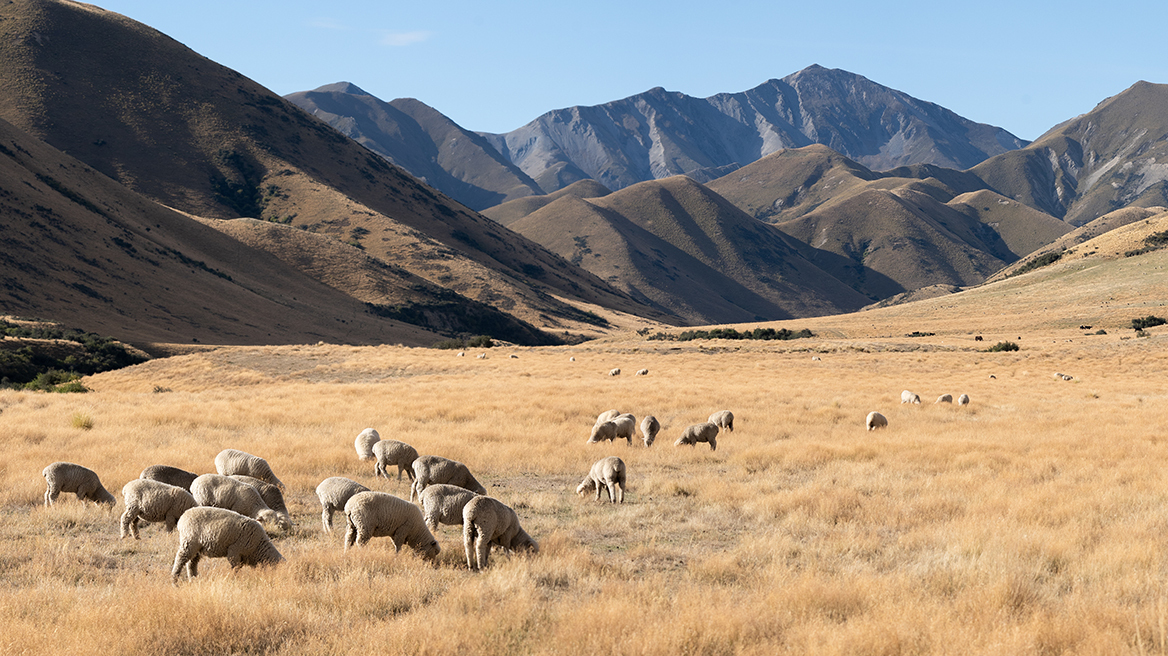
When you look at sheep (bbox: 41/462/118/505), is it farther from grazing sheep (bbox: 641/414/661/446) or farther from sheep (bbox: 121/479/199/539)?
grazing sheep (bbox: 641/414/661/446)

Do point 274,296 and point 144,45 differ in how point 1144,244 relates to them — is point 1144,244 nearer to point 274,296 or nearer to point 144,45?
point 274,296

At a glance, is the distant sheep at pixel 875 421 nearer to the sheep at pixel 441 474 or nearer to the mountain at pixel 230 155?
the sheep at pixel 441 474

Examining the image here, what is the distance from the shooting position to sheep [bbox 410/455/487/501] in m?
11.9

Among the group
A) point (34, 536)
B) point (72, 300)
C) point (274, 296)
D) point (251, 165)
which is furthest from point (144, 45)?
point (34, 536)

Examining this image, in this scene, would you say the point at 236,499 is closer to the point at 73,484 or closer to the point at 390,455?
the point at 73,484

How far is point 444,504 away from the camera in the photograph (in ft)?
32.2

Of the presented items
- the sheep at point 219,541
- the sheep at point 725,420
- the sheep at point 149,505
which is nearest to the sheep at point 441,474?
the sheep at point 149,505

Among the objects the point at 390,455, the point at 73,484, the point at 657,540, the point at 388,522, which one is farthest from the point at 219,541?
the point at 390,455

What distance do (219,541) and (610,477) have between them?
21.0 ft

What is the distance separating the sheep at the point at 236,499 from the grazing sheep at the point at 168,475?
4.46 ft

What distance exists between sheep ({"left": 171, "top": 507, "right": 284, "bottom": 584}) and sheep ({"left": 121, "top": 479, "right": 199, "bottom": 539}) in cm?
193

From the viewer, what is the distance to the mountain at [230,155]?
457 ft

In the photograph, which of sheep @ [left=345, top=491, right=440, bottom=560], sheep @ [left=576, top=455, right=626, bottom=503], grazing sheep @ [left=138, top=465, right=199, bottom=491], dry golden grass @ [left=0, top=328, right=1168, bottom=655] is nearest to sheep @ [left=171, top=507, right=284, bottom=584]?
dry golden grass @ [left=0, top=328, right=1168, bottom=655]

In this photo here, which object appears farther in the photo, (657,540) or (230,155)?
(230,155)
